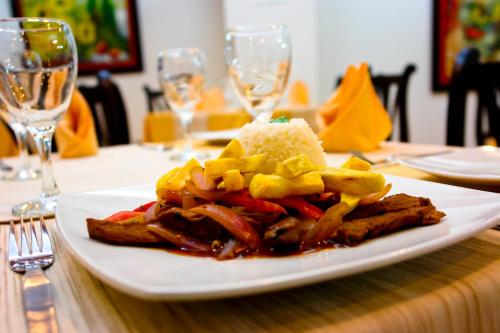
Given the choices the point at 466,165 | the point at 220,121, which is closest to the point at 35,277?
the point at 466,165

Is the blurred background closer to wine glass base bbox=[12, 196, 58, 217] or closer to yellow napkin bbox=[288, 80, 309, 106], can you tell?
yellow napkin bbox=[288, 80, 309, 106]

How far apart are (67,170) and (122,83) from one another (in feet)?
14.3

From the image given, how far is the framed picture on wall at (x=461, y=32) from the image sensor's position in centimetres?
397

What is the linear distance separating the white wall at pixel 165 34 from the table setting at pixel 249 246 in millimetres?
4830

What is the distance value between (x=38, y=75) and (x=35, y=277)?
415mm

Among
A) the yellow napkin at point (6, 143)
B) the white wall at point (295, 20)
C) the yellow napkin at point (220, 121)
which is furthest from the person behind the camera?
the white wall at point (295, 20)

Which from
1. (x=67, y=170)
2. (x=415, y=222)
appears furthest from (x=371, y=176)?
(x=67, y=170)

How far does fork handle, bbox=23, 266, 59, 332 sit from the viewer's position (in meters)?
0.38

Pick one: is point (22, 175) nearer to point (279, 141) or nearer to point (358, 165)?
point (279, 141)

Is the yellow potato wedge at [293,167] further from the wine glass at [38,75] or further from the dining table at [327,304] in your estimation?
the wine glass at [38,75]

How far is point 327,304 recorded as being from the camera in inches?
15.8

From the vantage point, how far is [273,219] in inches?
19.2

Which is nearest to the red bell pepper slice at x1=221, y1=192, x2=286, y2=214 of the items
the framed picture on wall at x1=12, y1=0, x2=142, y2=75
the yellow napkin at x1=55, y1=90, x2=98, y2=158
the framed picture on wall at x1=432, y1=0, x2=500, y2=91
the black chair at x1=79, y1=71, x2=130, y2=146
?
the yellow napkin at x1=55, y1=90, x2=98, y2=158

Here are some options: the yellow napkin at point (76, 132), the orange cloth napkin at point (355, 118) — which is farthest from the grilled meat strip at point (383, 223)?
the yellow napkin at point (76, 132)
